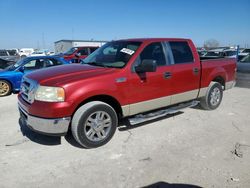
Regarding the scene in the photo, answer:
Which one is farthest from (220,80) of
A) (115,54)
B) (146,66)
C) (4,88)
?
(4,88)

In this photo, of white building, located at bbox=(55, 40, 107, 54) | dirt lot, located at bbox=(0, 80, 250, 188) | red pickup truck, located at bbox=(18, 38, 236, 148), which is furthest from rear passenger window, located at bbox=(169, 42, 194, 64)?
white building, located at bbox=(55, 40, 107, 54)

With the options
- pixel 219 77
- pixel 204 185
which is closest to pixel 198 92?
pixel 219 77

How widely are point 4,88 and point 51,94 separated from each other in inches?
223

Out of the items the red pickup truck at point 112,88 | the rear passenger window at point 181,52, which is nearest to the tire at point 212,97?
the red pickup truck at point 112,88

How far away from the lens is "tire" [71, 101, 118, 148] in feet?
11.6

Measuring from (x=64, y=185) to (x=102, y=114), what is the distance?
4.35ft

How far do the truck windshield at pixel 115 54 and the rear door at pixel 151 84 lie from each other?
0.21 meters

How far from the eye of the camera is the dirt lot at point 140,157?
116 inches

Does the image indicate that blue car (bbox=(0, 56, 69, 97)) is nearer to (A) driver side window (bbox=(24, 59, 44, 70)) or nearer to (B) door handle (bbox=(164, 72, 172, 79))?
(A) driver side window (bbox=(24, 59, 44, 70))

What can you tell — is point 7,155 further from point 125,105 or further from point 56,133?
point 125,105

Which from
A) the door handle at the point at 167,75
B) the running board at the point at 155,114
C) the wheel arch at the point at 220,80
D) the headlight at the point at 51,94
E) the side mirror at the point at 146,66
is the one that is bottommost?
the running board at the point at 155,114

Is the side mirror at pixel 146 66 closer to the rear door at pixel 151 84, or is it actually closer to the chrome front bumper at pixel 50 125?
the rear door at pixel 151 84

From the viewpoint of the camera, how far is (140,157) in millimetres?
3525

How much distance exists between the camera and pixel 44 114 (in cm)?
338
